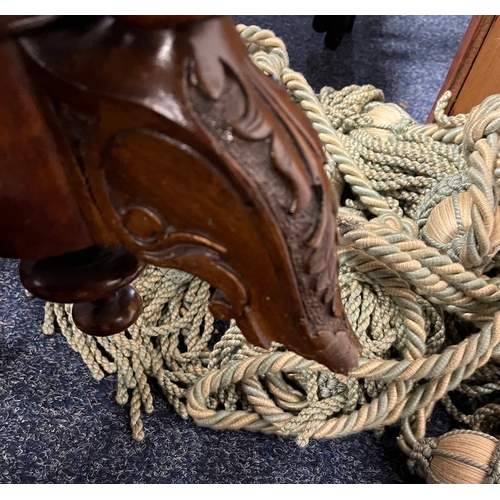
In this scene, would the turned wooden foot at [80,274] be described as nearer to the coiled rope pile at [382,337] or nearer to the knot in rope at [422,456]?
the coiled rope pile at [382,337]

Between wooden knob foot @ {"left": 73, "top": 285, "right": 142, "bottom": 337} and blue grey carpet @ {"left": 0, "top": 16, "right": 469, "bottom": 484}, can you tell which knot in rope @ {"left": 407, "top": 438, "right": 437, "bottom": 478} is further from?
wooden knob foot @ {"left": 73, "top": 285, "right": 142, "bottom": 337}

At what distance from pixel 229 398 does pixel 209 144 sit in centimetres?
45

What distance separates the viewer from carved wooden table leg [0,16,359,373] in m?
0.24

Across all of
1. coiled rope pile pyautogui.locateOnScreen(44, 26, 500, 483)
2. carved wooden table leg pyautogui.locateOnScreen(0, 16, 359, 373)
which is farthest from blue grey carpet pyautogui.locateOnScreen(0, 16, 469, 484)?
carved wooden table leg pyautogui.locateOnScreen(0, 16, 359, 373)

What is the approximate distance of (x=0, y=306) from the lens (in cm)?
71

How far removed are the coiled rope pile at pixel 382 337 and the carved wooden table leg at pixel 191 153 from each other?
314mm

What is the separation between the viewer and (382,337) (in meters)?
0.65

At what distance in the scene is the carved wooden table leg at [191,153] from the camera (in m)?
0.24

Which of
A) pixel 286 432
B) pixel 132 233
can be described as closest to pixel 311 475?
pixel 286 432

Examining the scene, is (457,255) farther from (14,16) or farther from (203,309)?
(14,16)

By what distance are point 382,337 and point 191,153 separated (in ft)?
1.54

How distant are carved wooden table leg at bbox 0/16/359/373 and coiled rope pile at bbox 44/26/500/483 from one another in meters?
0.31

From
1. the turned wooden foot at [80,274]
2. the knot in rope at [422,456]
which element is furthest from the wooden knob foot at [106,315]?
the knot in rope at [422,456]

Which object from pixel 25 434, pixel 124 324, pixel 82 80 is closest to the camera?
pixel 82 80
